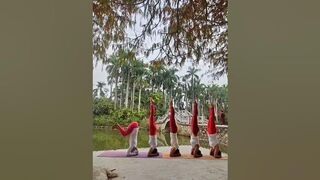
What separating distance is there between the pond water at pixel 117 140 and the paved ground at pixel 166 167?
33 millimetres

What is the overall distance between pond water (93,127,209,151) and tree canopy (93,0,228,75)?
0.40 metres

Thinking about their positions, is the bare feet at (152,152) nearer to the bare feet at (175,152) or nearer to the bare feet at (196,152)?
the bare feet at (175,152)

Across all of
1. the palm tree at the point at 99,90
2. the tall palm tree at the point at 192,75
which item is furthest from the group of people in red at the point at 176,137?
the palm tree at the point at 99,90

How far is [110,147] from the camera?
1744 mm

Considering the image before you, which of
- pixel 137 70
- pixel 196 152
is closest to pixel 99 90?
pixel 137 70

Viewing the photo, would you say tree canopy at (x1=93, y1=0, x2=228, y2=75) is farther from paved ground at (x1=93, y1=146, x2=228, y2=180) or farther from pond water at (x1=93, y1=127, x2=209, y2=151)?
paved ground at (x1=93, y1=146, x2=228, y2=180)

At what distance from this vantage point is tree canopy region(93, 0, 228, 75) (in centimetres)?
182

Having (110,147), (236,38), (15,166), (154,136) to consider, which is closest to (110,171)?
(110,147)

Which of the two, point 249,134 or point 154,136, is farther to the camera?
point 154,136

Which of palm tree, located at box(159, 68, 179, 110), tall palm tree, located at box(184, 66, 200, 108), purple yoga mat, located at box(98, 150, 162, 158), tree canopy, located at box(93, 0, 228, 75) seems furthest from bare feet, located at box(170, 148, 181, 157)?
tree canopy, located at box(93, 0, 228, 75)

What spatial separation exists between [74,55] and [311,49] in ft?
3.68

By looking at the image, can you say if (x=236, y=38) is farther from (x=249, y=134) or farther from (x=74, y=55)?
(x=74, y=55)

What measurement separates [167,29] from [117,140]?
692 mm

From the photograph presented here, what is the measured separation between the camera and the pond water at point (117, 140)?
67.8 inches
